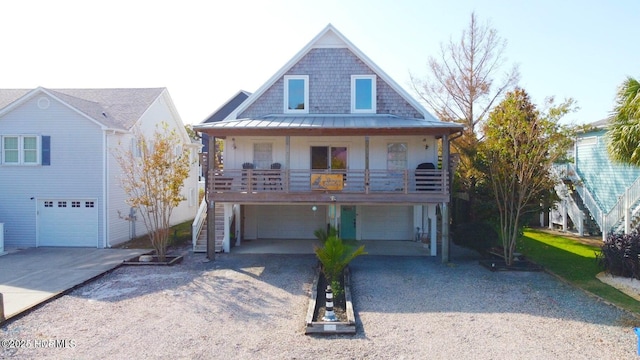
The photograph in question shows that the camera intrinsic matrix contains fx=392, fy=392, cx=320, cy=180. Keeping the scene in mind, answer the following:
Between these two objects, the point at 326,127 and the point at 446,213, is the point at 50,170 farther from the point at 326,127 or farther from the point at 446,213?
the point at 446,213

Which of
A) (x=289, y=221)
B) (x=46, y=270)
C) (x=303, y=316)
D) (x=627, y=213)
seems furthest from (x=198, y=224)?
(x=627, y=213)

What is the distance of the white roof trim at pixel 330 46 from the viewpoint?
1700cm

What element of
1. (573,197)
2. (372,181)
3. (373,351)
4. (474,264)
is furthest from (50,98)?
(573,197)

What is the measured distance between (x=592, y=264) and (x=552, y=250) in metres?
2.90

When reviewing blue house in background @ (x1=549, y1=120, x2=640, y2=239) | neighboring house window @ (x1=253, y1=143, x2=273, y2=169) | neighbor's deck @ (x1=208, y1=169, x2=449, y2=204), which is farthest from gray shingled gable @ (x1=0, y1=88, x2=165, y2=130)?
blue house in background @ (x1=549, y1=120, x2=640, y2=239)

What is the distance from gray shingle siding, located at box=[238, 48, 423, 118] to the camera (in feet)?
56.5

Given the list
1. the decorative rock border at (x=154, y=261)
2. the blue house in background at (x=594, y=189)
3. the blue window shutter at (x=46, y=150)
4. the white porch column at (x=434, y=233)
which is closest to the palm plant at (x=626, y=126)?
the blue house in background at (x=594, y=189)

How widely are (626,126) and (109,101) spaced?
2299cm

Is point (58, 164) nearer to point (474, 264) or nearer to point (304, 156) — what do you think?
point (304, 156)

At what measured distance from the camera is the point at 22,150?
17344 millimetres

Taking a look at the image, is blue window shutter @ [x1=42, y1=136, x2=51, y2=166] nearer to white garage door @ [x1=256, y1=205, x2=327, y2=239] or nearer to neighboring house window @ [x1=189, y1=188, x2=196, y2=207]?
white garage door @ [x1=256, y1=205, x2=327, y2=239]

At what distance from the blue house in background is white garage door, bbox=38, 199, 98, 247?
69.5ft

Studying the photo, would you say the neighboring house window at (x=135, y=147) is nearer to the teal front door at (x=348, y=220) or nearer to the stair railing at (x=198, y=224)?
the stair railing at (x=198, y=224)

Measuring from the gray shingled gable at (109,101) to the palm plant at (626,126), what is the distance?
63.1 feet
